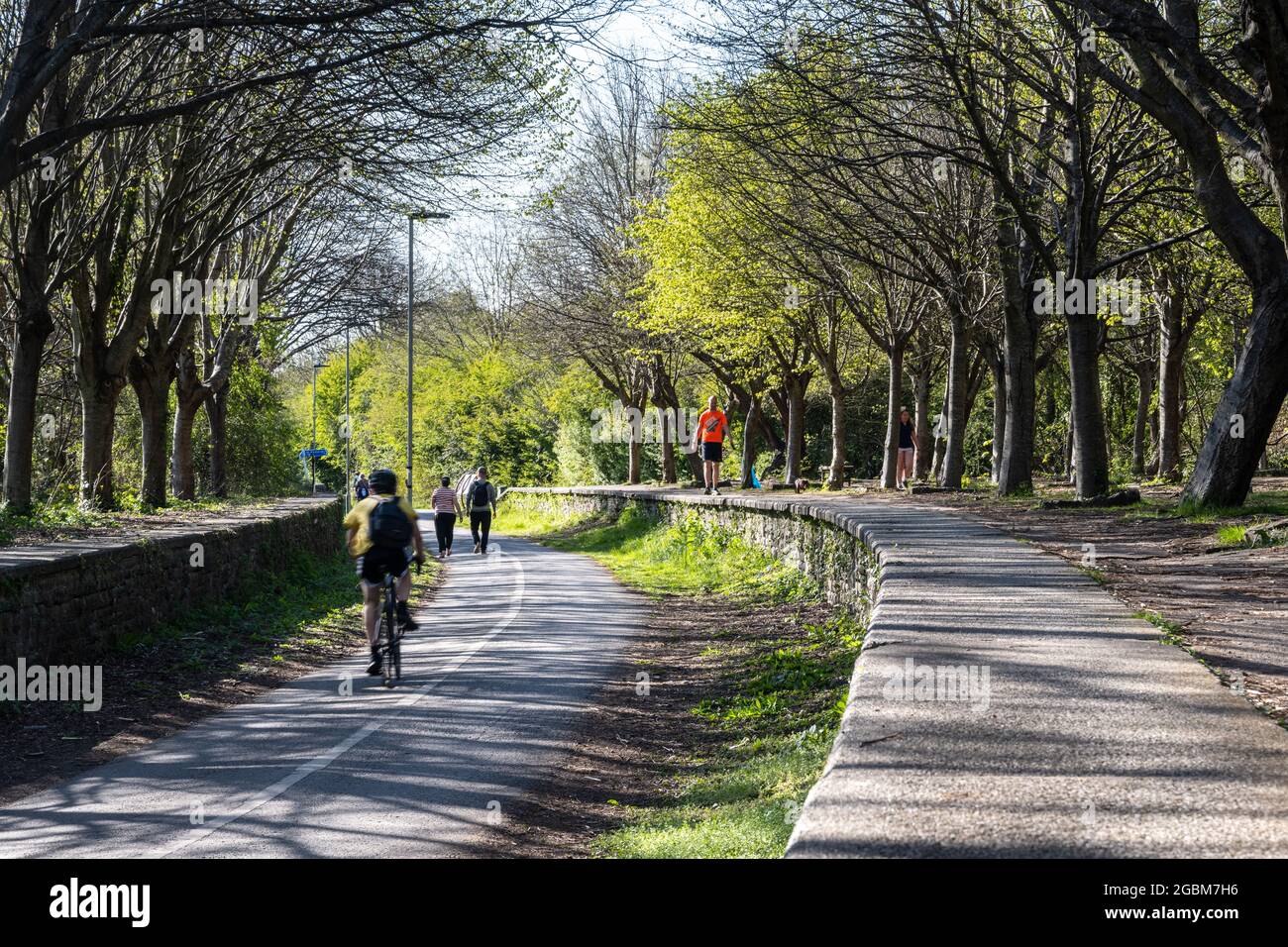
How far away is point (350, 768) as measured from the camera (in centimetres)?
847

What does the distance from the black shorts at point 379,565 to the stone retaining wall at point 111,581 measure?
2.59 meters

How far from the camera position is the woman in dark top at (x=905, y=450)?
3297cm

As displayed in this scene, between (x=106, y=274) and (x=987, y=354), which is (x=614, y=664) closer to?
(x=106, y=274)

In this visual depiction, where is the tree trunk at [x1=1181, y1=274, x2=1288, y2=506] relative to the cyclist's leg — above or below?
above

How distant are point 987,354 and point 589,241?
18.9 meters

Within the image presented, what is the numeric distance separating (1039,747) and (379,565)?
8.31 meters

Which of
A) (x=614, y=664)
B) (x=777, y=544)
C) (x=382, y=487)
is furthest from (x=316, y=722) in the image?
(x=777, y=544)

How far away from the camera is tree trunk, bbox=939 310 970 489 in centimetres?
2677

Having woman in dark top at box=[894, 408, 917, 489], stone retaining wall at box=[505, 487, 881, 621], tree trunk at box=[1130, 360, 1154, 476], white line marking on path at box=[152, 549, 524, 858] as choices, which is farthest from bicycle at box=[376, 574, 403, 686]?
tree trunk at box=[1130, 360, 1154, 476]

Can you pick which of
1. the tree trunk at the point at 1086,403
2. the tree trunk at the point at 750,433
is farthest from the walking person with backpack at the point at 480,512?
the tree trunk at the point at 1086,403

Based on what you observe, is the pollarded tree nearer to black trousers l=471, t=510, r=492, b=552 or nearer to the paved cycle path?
the paved cycle path

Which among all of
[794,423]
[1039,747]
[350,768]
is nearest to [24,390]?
[350,768]

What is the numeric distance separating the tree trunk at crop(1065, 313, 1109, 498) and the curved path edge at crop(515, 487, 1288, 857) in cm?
1060

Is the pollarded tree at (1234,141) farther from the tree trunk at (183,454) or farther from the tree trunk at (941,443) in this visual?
the tree trunk at (183,454)
